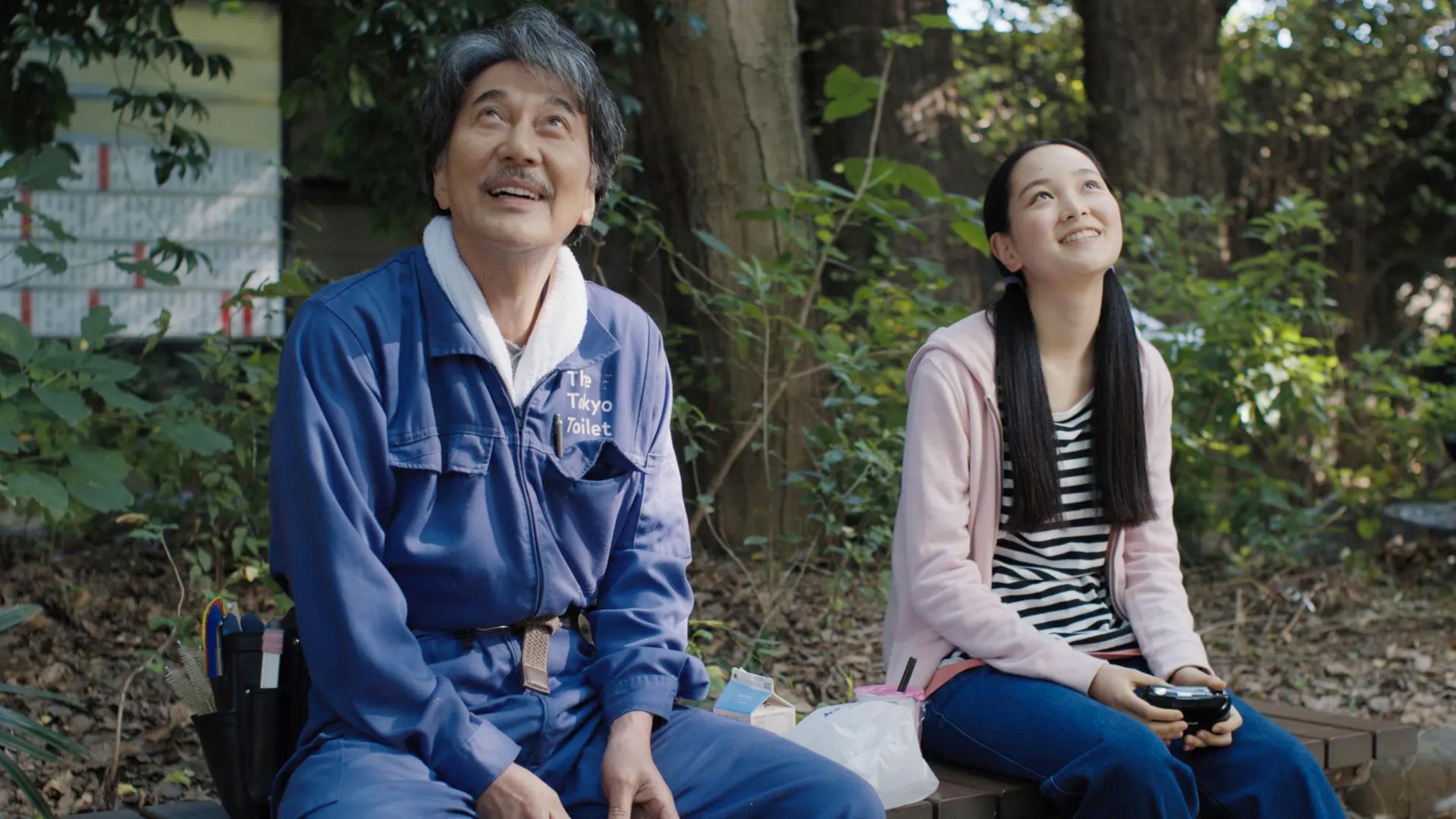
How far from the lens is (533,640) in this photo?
8.24ft

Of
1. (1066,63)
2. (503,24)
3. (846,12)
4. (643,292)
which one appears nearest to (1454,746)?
(503,24)

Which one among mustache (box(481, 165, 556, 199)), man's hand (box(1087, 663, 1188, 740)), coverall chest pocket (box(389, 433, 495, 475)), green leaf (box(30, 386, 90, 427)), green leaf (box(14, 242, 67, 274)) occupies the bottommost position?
man's hand (box(1087, 663, 1188, 740))

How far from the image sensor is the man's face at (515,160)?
8.42 ft

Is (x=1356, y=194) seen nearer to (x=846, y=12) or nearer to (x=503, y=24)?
(x=846, y=12)

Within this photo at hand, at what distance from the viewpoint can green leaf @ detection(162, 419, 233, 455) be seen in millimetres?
4141

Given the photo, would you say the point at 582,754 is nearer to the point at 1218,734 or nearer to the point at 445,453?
the point at 445,453

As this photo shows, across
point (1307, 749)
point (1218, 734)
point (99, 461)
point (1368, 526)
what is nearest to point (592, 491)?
point (1218, 734)

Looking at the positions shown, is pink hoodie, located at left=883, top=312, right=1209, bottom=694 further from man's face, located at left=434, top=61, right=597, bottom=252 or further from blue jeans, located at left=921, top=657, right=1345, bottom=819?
man's face, located at left=434, top=61, right=597, bottom=252

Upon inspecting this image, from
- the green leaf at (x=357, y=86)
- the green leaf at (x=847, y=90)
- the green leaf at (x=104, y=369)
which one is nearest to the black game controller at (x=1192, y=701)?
the green leaf at (x=847, y=90)

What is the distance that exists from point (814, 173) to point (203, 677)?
5.21m

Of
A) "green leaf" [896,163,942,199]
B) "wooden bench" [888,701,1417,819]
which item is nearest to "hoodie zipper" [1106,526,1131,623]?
"wooden bench" [888,701,1417,819]

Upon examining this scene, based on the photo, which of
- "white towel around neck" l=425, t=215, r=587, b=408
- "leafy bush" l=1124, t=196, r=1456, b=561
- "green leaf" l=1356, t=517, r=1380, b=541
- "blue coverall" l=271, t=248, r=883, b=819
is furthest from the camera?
"green leaf" l=1356, t=517, r=1380, b=541

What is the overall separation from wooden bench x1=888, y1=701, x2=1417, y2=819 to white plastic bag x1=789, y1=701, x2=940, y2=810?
0.12 ft

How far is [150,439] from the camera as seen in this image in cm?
505
